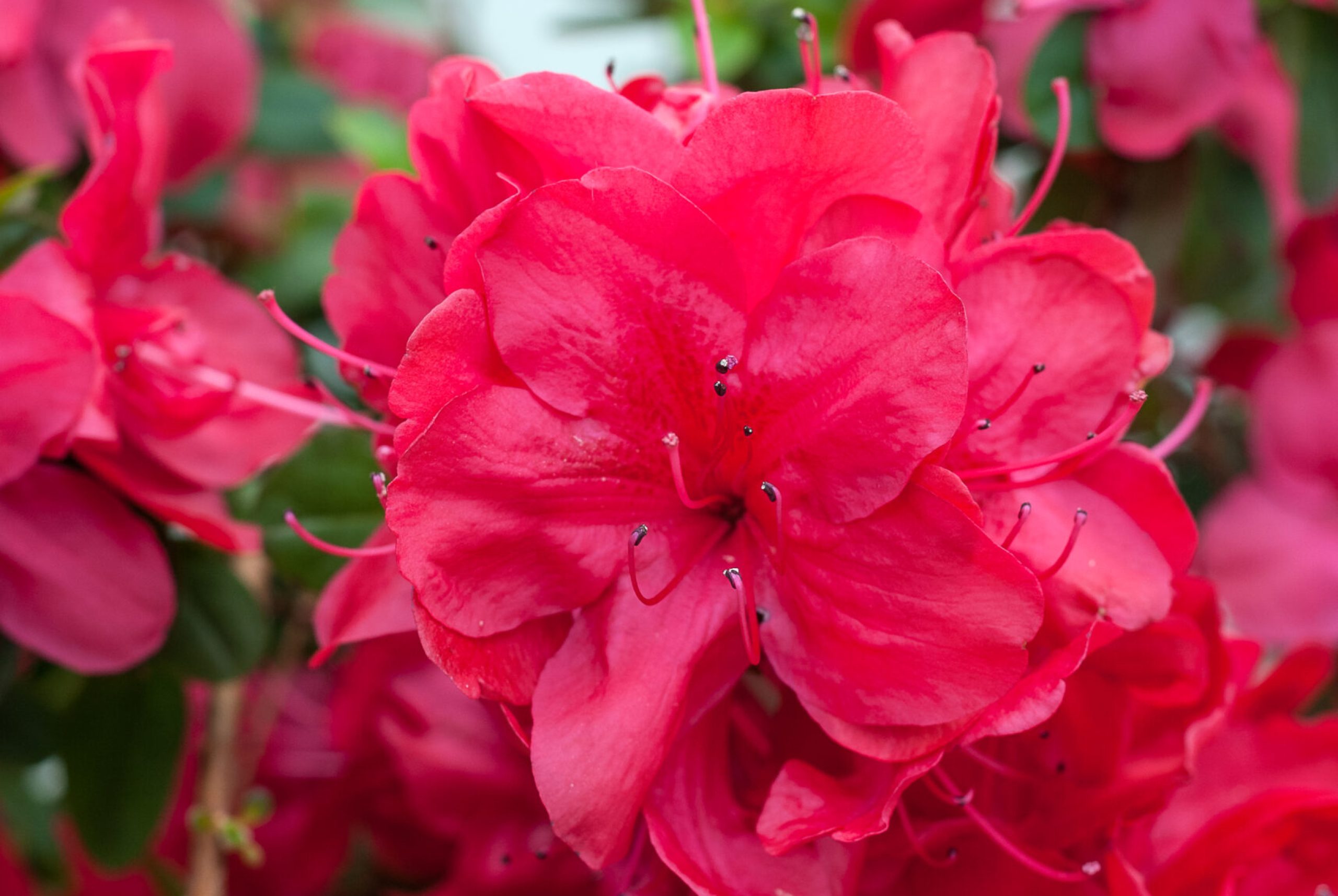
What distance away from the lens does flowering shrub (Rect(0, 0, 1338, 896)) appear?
1.56ft

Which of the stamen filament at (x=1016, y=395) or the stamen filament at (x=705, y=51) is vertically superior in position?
the stamen filament at (x=705, y=51)

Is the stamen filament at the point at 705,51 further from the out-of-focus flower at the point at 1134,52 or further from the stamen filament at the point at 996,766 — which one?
the stamen filament at the point at 996,766

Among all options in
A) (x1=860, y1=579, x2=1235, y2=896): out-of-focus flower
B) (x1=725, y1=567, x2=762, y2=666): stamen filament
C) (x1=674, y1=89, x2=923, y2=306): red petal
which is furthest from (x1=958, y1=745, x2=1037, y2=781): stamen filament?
(x1=674, y1=89, x2=923, y2=306): red petal

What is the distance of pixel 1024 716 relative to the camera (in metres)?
0.47

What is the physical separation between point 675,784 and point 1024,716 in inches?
5.9

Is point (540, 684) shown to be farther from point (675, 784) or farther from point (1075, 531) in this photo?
point (1075, 531)

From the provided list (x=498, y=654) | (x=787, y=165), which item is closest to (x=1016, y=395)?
(x=787, y=165)

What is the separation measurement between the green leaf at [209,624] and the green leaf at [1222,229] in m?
0.71

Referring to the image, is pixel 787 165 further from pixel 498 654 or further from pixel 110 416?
pixel 110 416

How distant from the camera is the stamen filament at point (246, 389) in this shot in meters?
0.66

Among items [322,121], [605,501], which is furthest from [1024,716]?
[322,121]

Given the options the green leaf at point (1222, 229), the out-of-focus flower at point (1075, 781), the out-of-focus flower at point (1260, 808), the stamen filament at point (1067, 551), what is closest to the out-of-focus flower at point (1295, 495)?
the green leaf at point (1222, 229)

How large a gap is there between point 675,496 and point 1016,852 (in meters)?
0.23

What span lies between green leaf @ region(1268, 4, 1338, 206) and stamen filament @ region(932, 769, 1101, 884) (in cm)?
57
